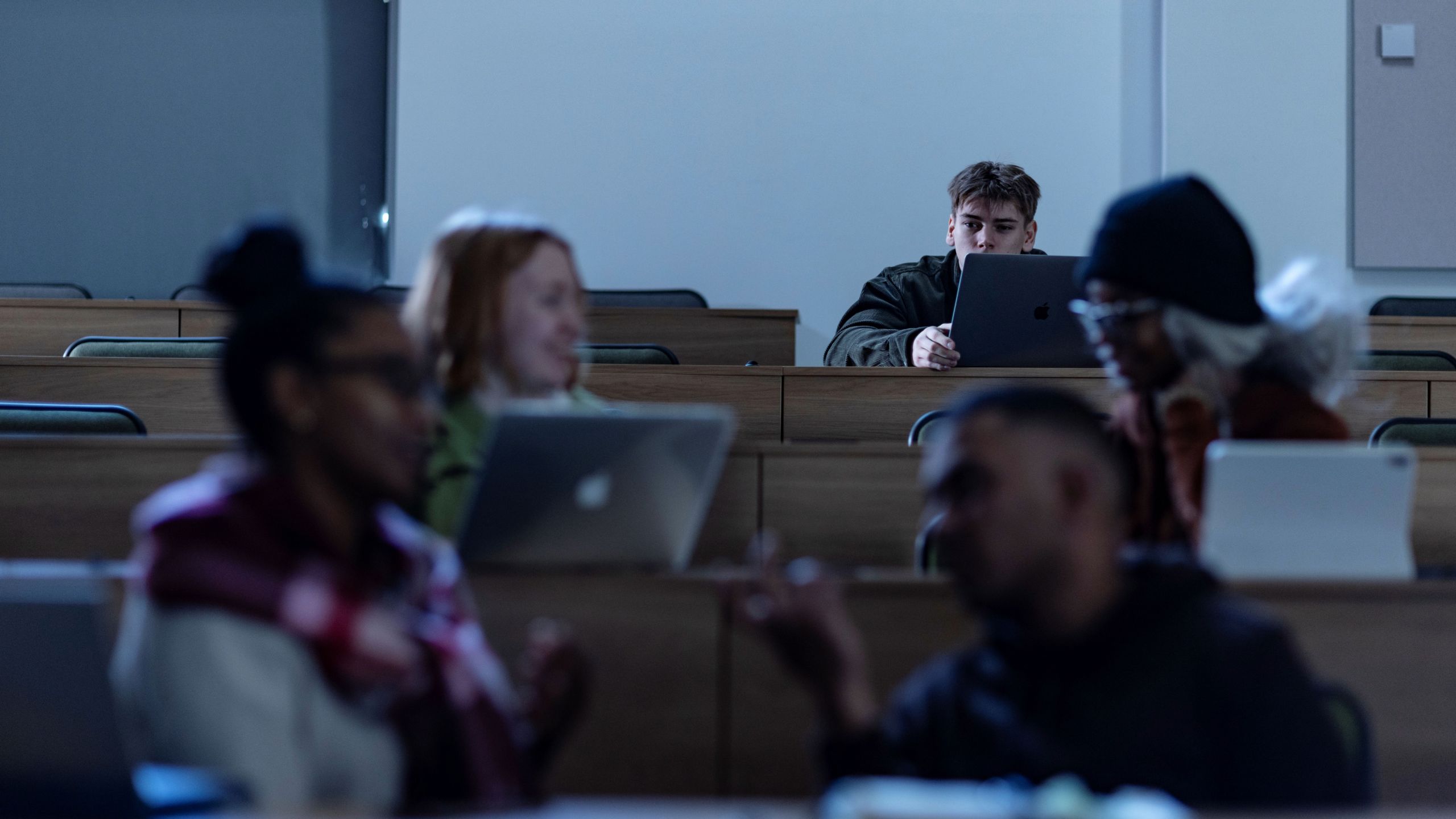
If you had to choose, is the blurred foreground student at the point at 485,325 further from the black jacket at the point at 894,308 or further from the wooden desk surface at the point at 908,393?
the black jacket at the point at 894,308

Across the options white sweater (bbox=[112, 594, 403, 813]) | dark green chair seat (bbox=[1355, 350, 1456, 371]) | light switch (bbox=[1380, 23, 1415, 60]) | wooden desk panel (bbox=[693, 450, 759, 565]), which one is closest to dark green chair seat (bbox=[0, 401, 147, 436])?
wooden desk panel (bbox=[693, 450, 759, 565])

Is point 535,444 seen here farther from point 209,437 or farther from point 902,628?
point 209,437

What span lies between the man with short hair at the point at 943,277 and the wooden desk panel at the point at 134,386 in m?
1.63

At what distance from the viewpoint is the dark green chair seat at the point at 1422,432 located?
2604mm

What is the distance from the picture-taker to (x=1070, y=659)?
1.12m

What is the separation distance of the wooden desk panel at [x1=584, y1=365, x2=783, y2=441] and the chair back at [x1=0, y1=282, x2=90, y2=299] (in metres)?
2.56

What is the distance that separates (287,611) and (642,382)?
2081 millimetres

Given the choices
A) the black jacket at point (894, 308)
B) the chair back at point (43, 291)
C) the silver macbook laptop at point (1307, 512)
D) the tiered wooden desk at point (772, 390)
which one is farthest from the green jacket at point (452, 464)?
the chair back at point (43, 291)

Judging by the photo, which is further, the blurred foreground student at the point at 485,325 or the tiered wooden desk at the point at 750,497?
the tiered wooden desk at the point at 750,497

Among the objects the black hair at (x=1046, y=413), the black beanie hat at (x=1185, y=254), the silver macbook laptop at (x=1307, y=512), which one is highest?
the black beanie hat at (x=1185, y=254)

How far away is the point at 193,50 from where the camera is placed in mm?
6023

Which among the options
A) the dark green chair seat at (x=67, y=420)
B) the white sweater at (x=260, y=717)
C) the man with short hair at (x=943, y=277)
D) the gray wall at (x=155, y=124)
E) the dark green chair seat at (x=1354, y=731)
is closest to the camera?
the white sweater at (x=260, y=717)

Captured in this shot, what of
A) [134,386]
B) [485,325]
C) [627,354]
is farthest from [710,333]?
[485,325]

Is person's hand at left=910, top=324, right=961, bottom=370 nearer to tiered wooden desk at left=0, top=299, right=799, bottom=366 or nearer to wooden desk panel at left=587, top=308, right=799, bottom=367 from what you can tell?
tiered wooden desk at left=0, top=299, right=799, bottom=366
